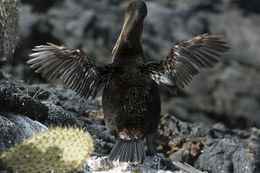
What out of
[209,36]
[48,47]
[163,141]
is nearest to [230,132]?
[163,141]

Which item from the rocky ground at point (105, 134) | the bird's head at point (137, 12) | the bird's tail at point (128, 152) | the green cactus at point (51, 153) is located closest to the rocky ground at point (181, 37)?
the rocky ground at point (105, 134)

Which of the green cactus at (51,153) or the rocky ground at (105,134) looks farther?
the rocky ground at (105,134)

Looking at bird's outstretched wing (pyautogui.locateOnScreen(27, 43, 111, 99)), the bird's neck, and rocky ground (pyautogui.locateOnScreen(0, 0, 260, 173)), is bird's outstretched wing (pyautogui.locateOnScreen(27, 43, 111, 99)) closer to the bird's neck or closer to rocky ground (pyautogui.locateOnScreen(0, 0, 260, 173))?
the bird's neck

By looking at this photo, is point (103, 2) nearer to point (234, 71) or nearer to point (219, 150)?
point (234, 71)

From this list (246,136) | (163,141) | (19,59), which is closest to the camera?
(163,141)

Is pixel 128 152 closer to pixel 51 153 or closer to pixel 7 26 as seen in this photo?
pixel 51 153

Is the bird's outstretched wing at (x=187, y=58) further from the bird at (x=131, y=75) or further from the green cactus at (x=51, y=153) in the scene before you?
the green cactus at (x=51, y=153)

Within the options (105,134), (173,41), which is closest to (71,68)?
(105,134)
